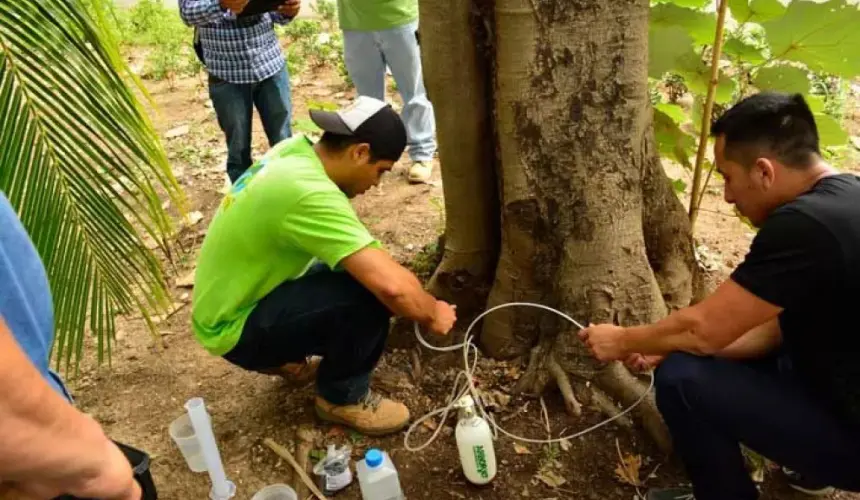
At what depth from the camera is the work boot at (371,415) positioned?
2.68 m

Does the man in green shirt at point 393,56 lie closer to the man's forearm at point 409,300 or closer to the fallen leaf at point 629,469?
the man's forearm at point 409,300

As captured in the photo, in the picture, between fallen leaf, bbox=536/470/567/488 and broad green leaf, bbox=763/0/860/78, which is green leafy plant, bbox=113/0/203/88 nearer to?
broad green leaf, bbox=763/0/860/78

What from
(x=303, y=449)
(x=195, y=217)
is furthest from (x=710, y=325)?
(x=195, y=217)

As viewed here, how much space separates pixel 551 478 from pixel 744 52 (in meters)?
1.75

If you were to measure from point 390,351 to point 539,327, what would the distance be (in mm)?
637

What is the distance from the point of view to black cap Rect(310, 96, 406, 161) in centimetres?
239

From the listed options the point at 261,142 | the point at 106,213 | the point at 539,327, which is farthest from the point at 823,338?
the point at 261,142

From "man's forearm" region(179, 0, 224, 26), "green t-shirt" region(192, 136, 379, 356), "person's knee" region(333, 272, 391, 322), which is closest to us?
"green t-shirt" region(192, 136, 379, 356)

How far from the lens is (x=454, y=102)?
2670mm

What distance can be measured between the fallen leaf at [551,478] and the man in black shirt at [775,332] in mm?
440

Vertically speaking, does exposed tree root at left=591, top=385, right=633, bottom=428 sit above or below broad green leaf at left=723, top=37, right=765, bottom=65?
below

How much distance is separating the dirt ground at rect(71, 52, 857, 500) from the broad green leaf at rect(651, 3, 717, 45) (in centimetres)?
117

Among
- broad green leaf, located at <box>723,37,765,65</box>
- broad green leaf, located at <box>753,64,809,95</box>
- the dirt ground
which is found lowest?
the dirt ground

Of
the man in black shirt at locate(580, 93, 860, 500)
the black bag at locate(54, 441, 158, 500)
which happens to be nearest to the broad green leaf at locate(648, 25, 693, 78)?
the man in black shirt at locate(580, 93, 860, 500)
